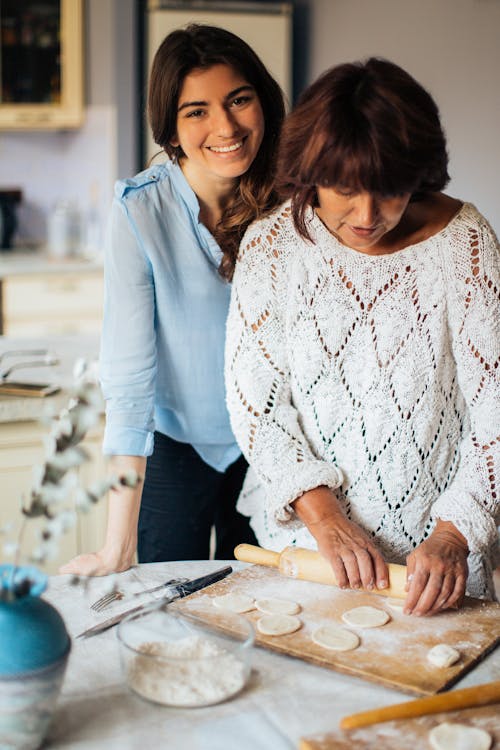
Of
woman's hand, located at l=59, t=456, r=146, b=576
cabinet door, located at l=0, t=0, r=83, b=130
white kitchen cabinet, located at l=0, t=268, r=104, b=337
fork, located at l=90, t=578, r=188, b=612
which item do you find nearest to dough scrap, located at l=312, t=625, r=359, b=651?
fork, located at l=90, t=578, r=188, b=612

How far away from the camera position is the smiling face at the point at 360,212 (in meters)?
1.30

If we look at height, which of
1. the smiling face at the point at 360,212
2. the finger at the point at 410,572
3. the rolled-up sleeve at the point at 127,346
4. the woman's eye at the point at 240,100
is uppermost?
the woman's eye at the point at 240,100

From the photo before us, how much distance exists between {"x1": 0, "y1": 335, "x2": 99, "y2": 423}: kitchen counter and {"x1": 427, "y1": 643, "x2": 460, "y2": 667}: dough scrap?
94 centimetres

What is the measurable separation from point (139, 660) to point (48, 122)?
4.04 metres

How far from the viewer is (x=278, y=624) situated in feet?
3.92

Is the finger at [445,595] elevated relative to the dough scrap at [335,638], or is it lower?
elevated

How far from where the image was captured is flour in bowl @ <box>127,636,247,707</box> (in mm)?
1017

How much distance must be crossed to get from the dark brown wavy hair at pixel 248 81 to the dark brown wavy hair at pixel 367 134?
1.08 feet

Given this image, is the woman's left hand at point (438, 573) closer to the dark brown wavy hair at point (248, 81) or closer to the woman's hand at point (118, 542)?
the woman's hand at point (118, 542)

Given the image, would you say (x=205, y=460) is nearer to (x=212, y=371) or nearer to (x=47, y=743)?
(x=212, y=371)

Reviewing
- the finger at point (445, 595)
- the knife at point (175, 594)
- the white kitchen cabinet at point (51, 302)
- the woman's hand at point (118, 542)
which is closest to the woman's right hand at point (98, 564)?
the woman's hand at point (118, 542)

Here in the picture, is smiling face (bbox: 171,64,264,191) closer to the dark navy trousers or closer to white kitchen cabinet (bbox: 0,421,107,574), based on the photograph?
the dark navy trousers

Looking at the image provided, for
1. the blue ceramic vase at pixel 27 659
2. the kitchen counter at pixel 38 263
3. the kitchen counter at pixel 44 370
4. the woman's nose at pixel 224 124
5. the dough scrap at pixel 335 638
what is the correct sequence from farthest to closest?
the kitchen counter at pixel 38 263 < the kitchen counter at pixel 44 370 < the woman's nose at pixel 224 124 < the dough scrap at pixel 335 638 < the blue ceramic vase at pixel 27 659

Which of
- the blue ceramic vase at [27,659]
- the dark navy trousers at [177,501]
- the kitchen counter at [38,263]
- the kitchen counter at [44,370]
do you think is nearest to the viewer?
the blue ceramic vase at [27,659]
